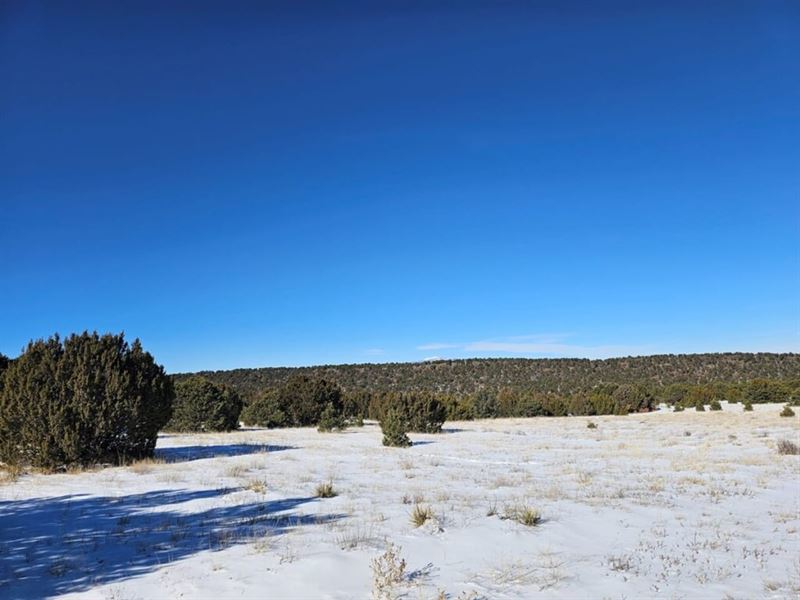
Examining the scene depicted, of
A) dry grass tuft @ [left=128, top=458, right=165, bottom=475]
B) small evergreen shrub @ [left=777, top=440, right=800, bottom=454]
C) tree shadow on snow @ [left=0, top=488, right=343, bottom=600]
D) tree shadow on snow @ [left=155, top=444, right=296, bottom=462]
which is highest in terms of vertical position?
dry grass tuft @ [left=128, top=458, right=165, bottom=475]

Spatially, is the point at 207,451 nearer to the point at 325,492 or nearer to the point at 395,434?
the point at 395,434

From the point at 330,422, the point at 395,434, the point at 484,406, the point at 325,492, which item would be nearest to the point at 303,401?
the point at 330,422

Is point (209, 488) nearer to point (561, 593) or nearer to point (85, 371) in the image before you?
point (85, 371)

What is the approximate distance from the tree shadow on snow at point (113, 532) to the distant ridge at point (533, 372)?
6841 centimetres

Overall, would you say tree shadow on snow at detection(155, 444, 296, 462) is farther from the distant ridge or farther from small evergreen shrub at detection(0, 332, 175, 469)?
the distant ridge

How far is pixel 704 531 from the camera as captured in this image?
817 centimetres

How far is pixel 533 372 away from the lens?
92000 millimetres

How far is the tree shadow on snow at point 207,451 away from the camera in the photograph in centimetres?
1570

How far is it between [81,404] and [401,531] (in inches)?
383

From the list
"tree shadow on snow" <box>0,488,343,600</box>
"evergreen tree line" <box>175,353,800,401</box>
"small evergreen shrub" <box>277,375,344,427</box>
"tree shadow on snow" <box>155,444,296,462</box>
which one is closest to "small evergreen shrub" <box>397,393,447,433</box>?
"small evergreen shrub" <box>277,375,344,427</box>

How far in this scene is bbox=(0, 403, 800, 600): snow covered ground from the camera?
5.66m

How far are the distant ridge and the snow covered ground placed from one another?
6405 centimetres

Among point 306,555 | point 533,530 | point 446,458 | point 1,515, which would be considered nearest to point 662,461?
point 446,458

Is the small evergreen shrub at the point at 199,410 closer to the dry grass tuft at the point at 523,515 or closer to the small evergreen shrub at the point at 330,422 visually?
the small evergreen shrub at the point at 330,422
